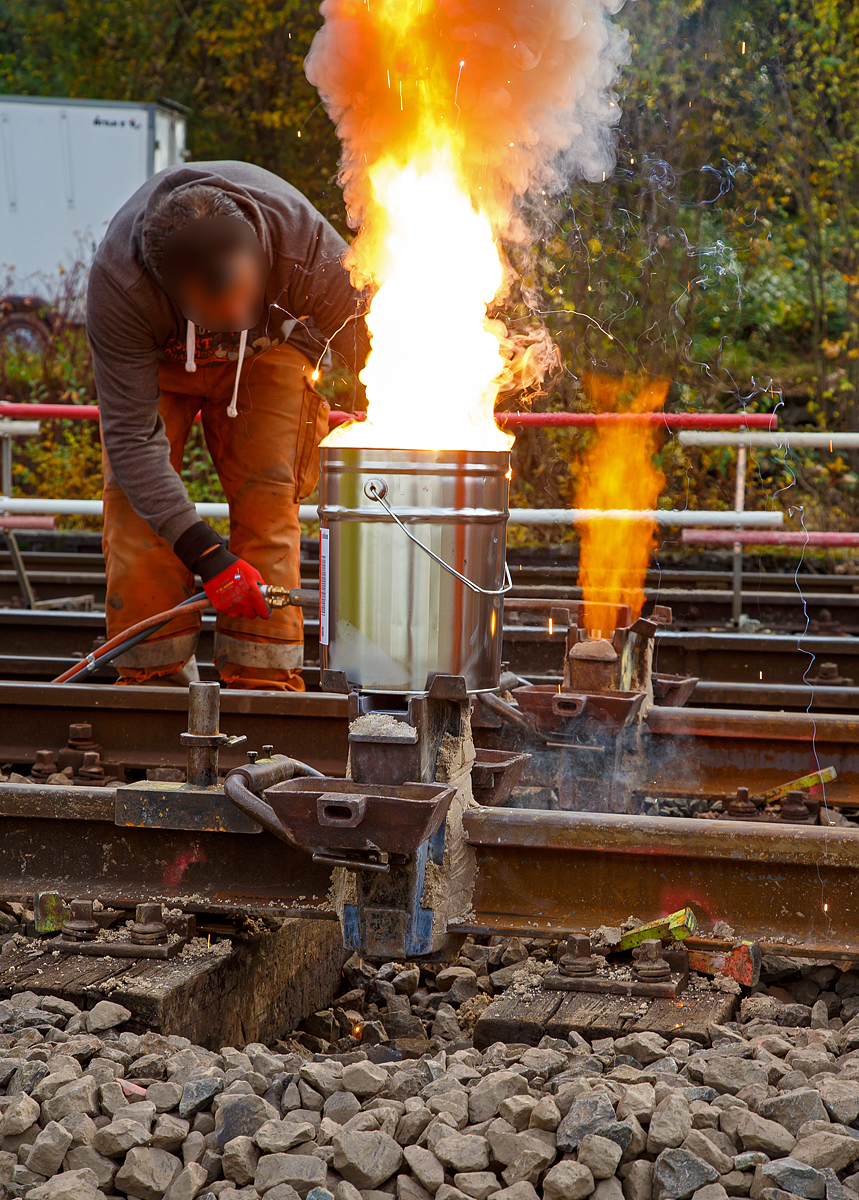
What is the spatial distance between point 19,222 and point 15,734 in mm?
12612

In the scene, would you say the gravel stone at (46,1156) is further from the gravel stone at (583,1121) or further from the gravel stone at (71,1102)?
the gravel stone at (583,1121)

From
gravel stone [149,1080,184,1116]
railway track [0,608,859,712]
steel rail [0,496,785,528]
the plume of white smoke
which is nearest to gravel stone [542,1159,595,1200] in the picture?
gravel stone [149,1080,184,1116]

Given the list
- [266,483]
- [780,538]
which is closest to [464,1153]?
[266,483]

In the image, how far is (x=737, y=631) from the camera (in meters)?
6.29

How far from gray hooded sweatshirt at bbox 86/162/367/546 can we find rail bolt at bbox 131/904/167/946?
1650mm

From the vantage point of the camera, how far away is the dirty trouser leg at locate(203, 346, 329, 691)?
4.59 meters

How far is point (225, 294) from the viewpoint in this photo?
12.0 feet

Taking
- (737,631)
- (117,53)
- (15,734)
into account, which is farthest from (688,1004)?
(117,53)

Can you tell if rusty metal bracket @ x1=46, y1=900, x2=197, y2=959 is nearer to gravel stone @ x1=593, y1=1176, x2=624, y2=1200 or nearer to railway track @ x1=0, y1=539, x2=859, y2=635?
gravel stone @ x1=593, y1=1176, x2=624, y2=1200

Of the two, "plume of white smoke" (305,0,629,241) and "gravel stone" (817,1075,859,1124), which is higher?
"plume of white smoke" (305,0,629,241)

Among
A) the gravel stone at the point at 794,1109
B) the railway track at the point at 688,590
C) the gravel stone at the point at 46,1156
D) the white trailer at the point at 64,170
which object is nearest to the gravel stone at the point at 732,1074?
the gravel stone at the point at 794,1109

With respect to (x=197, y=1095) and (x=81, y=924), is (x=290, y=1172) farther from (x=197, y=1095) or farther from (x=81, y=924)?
(x=81, y=924)

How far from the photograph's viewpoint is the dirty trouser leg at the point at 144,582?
4461mm

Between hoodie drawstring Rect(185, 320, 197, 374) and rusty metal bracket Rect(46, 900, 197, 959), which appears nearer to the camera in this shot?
rusty metal bracket Rect(46, 900, 197, 959)
